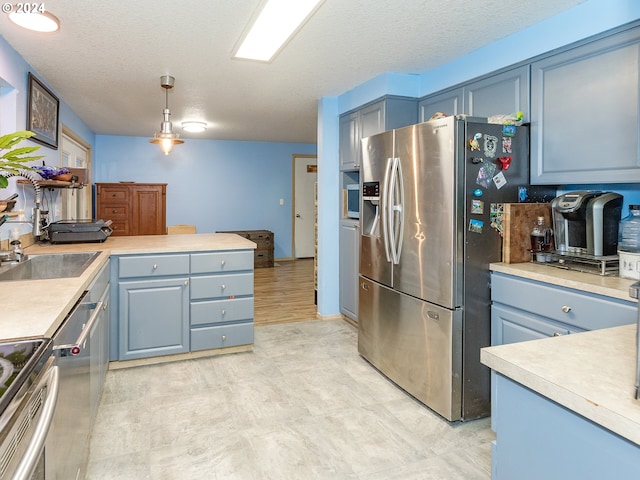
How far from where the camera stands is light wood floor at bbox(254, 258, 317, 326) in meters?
4.36

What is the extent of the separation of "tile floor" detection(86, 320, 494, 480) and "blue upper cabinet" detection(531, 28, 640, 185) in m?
1.43

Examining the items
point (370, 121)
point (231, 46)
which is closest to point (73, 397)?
point (231, 46)

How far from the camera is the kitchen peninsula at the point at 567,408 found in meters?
0.72

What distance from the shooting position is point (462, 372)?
2.26m

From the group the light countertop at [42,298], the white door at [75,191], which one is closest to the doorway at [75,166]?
the white door at [75,191]

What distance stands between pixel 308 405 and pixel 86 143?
5.09 m

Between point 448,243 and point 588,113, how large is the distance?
36.9 inches

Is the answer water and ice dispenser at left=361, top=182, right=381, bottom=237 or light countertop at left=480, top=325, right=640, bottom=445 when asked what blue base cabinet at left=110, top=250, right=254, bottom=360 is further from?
light countertop at left=480, top=325, right=640, bottom=445

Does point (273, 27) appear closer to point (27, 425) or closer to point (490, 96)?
point (490, 96)

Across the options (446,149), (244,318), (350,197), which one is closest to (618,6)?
(446,149)

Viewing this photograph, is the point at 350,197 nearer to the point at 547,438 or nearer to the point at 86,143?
the point at 547,438

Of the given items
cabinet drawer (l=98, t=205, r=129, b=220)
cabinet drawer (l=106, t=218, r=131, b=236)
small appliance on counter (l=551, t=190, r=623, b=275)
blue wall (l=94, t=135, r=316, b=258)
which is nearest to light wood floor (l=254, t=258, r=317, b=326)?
blue wall (l=94, t=135, r=316, b=258)

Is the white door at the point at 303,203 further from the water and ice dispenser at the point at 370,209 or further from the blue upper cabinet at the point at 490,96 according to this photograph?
the water and ice dispenser at the point at 370,209

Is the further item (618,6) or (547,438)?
(618,6)
